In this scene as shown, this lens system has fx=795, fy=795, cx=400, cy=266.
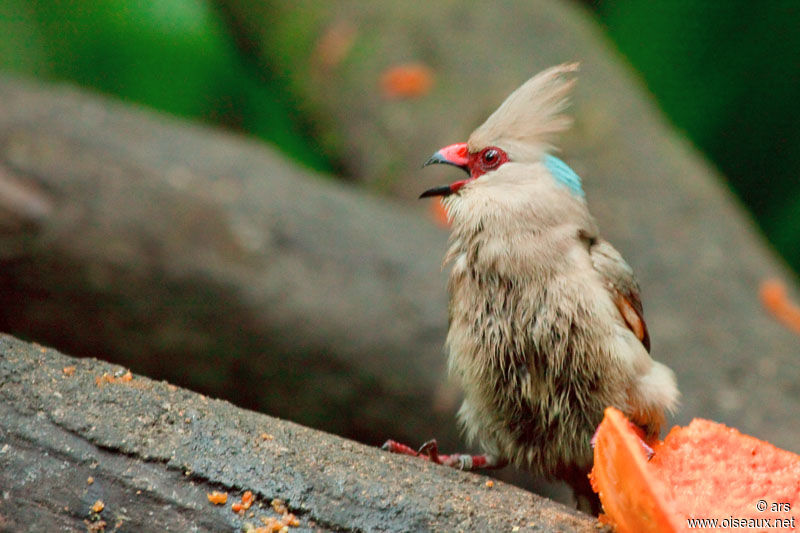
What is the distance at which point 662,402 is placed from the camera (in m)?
2.43

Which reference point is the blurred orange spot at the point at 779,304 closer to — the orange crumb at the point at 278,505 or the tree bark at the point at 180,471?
the tree bark at the point at 180,471

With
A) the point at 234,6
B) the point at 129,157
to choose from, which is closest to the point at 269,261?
the point at 129,157

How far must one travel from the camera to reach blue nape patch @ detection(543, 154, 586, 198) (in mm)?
2652

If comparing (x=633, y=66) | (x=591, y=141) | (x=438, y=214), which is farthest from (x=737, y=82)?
(x=438, y=214)

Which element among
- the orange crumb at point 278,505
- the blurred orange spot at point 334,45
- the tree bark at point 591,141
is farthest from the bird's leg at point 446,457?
the blurred orange spot at point 334,45

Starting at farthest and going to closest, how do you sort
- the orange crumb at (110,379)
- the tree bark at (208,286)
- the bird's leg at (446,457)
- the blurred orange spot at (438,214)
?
the blurred orange spot at (438,214) < the tree bark at (208,286) < the bird's leg at (446,457) < the orange crumb at (110,379)

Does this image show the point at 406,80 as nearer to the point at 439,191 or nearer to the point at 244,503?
the point at 439,191

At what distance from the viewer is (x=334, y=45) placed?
6.34m

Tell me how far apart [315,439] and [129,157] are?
10.7ft

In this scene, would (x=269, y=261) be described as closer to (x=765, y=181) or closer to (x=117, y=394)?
(x=117, y=394)

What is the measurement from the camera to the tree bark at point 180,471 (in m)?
1.71

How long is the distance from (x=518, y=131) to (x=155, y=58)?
15.3ft

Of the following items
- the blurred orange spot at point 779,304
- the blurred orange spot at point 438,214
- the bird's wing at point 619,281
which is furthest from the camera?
the blurred orange spot at point 438,214

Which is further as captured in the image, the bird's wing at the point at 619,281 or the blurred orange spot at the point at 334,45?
the blurred orange spot at the point at 334,45
